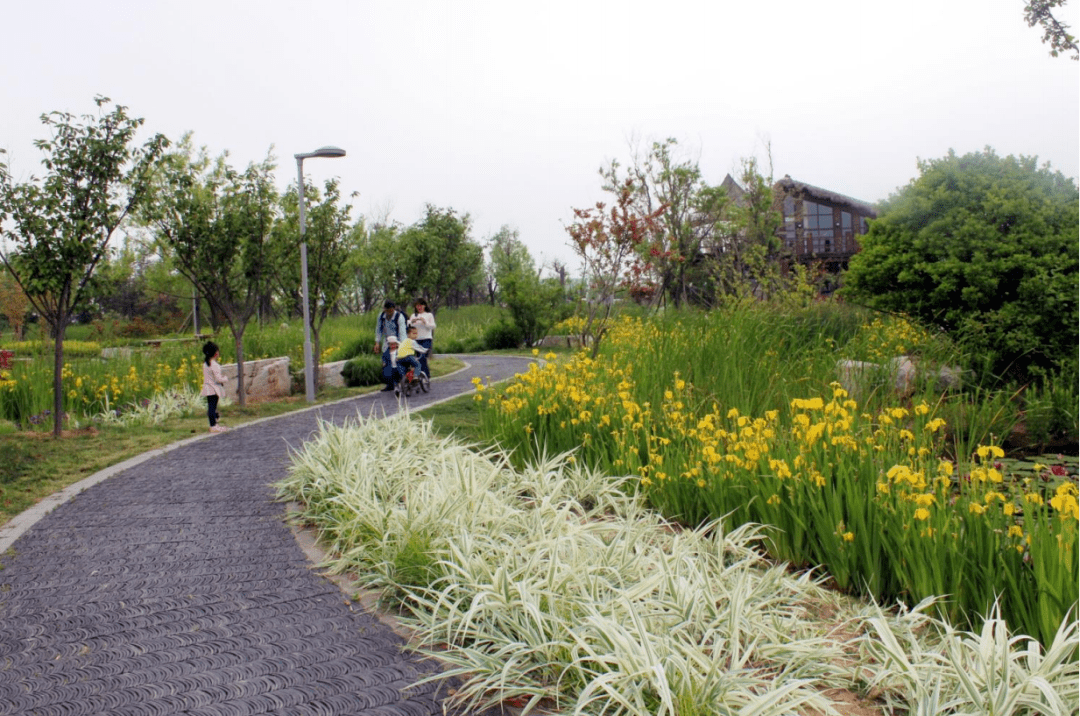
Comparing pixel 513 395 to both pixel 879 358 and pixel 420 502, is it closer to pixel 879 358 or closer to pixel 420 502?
pixel 420 502

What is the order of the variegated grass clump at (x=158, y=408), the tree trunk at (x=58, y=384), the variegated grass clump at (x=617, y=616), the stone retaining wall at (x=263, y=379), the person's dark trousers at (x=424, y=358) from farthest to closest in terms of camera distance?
the person's dark trousers at (x=424, y=358) < the stone retaining wall at (x=263, y=379) < the variegated grass clump at (x=158, y=408) < the tree trunk at (x=58, y=384) < the variegated grass clump at (x=617, y=616)

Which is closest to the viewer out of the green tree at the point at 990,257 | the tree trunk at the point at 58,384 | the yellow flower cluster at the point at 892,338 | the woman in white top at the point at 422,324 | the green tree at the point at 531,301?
the yellow flower cluster at the point at 892,338

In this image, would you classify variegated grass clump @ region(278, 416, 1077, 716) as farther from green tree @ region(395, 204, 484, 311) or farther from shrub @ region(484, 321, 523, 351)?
shrub @ region(484, 321, 523, 351)

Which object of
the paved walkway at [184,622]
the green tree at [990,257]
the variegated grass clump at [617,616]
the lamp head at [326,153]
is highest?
the lamp head at [326,153]

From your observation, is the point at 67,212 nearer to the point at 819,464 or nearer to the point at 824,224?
the point at 819,464

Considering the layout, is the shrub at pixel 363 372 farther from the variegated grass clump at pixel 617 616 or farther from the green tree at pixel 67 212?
the variegated grass clump at pixel 617 616

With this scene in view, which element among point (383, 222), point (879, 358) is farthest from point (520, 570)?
point (383, 222)

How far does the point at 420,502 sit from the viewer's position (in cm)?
472

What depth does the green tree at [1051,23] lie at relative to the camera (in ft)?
31.9

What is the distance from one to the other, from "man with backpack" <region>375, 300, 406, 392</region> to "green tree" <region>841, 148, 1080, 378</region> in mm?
6929

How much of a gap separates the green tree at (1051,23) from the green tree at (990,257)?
240cm

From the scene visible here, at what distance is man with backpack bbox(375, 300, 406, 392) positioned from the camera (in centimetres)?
1252

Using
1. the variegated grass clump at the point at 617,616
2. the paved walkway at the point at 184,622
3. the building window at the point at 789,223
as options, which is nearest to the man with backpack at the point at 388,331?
the paved walkway at the point at 184,622

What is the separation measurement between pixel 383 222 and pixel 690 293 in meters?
20.2
